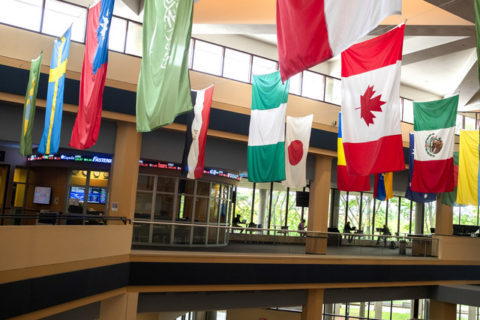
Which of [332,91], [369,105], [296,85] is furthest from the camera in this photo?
[332,91]

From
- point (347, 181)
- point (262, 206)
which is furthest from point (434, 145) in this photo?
point (262, 206)

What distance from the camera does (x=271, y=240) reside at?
16953 mm

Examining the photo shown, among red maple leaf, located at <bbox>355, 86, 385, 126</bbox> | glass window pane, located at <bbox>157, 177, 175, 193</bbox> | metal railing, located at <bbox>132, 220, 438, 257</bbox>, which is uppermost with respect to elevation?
red maple leaf, located at <bbox>355, 86, 385, 126</bbox>

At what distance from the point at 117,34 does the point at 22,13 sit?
3.56m

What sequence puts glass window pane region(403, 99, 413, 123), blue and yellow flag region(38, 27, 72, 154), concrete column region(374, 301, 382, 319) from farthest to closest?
concrete column region(374, 301, 382, 319) < glass window pane region(403, 99, 413, 123) < blue and yellow flag region(38, 27, 72, 154)

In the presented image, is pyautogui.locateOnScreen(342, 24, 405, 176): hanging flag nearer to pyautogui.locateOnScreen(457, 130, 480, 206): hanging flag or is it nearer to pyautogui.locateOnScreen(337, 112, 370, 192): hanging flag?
pyautogui.locateOnScreen(337, 112, 370, 192): hanging flag

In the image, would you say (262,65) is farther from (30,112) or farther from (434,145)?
(30,112)

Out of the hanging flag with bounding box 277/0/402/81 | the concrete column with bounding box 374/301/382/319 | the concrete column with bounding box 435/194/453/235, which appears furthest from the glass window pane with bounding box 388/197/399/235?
the hanging flag with bounding box 277/0/402/81

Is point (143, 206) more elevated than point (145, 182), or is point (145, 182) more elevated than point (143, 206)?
point (145, 182)

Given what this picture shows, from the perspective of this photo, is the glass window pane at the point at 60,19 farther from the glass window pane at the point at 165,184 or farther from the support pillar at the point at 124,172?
the glass window pane at the point at 165,184

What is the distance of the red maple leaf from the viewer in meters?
7.91

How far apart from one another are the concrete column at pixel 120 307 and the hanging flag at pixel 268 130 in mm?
4729

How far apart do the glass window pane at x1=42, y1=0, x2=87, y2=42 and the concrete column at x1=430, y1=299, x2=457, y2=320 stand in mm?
17885

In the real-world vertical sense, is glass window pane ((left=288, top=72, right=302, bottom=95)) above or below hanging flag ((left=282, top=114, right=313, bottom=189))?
above
